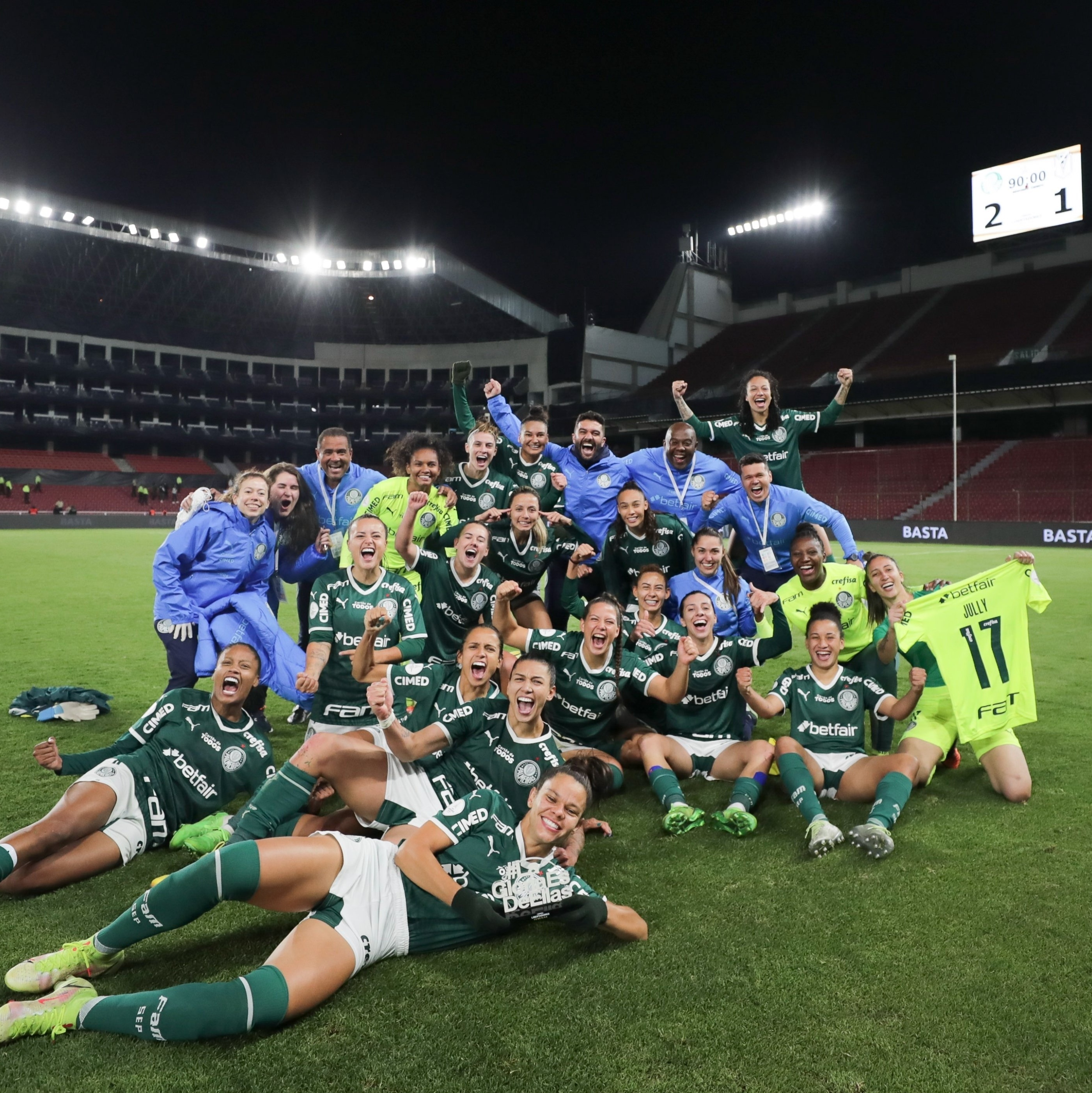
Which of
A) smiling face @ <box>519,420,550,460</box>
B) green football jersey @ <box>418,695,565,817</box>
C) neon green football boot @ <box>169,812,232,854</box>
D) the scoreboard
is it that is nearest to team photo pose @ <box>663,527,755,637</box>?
smiling face @ <box>519,420,550,460</box>

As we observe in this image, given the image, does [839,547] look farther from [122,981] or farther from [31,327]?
[31,327]

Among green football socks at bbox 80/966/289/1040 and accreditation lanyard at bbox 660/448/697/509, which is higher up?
accreditation lanyard at bbox 660/448/697/509

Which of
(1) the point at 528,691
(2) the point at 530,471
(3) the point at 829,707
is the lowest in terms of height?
(3) the point at 829,707

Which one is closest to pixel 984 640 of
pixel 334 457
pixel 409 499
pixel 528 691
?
pixel 528 691

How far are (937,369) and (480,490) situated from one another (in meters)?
31.1

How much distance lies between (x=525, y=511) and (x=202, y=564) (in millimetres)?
2193

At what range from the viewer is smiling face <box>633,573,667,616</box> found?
5156 millimetres

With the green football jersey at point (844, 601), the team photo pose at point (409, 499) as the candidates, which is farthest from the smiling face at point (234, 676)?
the green football jersey at point (844, 601)

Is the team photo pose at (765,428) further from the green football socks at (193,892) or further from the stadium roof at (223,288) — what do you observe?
the stadium roof at (223,288)

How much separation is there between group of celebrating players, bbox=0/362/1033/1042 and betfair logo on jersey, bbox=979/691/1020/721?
0.17m

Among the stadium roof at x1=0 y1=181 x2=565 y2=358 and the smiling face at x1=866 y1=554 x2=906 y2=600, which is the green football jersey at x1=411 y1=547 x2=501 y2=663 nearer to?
the smiling face at x1=866 y1=554 x2=906 y2=600

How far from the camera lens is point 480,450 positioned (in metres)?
6.38

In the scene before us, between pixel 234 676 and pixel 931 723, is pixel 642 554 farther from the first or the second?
pixel 234 676

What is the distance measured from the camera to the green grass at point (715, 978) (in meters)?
2.26
